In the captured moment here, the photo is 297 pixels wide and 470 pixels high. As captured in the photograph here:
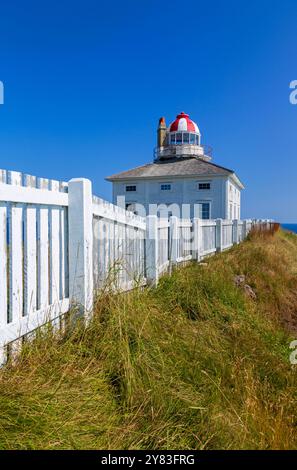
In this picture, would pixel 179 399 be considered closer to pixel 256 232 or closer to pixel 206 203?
pixel 256 232

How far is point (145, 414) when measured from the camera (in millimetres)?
1960

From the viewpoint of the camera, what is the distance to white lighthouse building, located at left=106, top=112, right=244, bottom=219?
27169 mm

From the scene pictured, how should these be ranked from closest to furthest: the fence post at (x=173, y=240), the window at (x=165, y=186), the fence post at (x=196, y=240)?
1. the fence post at (x=173, y=240)
2. the fence post at (x=196, y=240)
3. the window at (x=165, y=186)

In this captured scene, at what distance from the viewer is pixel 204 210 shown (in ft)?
91.6

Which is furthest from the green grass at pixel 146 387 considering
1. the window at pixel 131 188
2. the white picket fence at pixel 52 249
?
the window at pixel 131 188

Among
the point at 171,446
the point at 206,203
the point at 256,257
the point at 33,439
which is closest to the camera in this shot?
the point at 33,439

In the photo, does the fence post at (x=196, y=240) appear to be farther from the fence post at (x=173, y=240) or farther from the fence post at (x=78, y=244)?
the fence post at (x=78, y=244)

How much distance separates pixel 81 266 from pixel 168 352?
3.65 ft

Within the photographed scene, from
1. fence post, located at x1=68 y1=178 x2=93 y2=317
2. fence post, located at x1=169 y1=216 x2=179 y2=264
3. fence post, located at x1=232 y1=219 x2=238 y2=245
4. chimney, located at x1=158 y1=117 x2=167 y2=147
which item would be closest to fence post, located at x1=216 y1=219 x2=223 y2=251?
fence post, located at x1=232 y1=219 x2=238 y2=245

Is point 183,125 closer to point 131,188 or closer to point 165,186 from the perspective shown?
point 165,186

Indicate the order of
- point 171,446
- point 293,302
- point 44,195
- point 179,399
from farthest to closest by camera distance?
point 293,302
point 44,195
point 179,399
point 171,446

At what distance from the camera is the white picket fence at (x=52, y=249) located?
2174 millimetres

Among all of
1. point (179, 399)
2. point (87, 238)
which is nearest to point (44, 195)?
point (87, 238)

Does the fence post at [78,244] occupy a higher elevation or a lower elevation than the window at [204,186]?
lower
